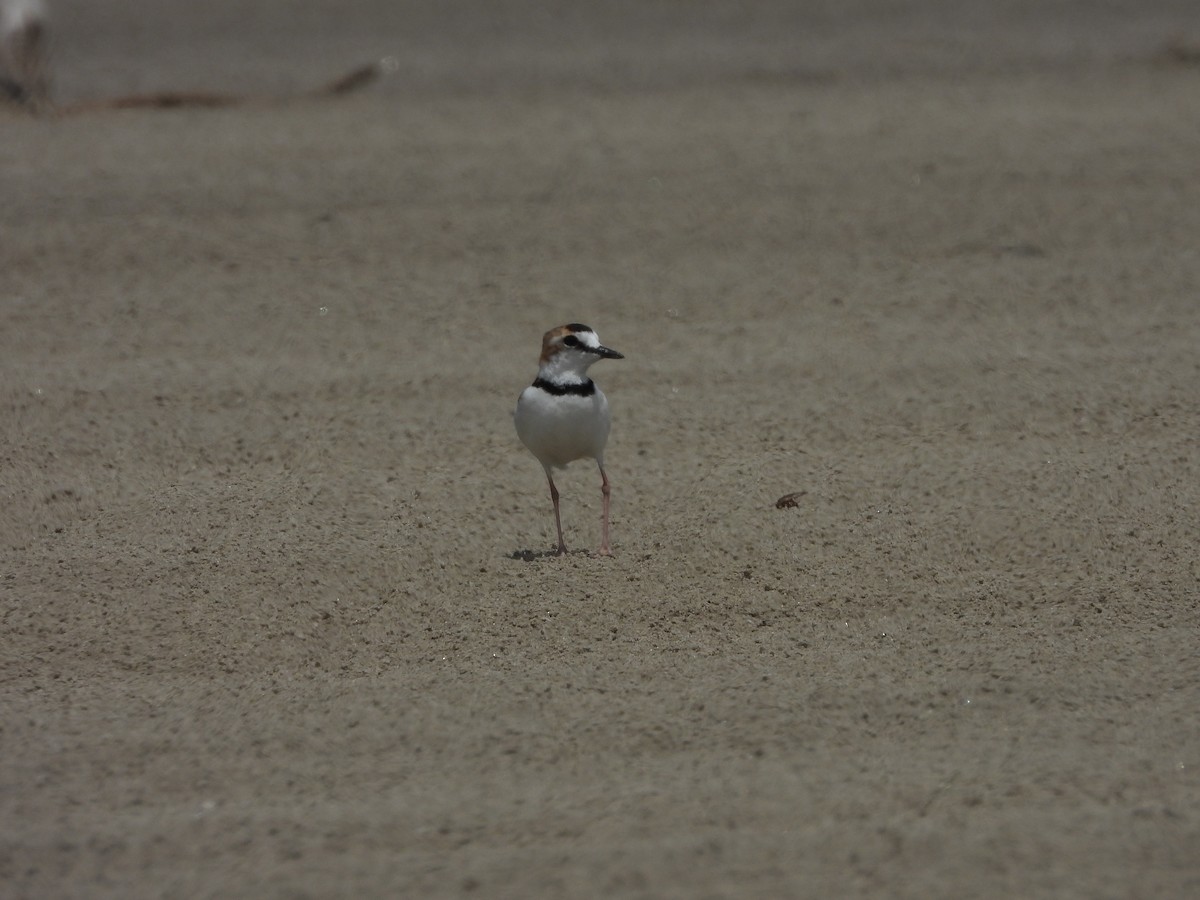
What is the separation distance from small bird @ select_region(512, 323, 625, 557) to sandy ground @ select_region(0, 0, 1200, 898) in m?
0.49

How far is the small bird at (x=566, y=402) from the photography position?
5.49 m

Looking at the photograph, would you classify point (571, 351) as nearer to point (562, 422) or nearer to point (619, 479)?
point (562, 422)

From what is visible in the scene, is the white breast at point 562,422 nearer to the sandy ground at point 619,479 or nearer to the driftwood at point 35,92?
the sandy ground at point 619,479

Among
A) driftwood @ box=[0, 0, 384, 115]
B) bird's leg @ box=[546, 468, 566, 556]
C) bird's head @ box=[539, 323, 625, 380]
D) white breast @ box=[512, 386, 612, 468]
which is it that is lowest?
bird's leg @ box=[546, 468, 566, 556]

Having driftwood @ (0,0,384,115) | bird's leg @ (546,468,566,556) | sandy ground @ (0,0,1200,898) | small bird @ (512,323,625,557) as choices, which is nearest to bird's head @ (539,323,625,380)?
small bird @ (512,323,625,557)

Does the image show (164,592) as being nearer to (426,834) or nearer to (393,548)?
(393,548)

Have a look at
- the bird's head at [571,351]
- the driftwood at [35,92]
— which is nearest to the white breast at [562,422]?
the bird's head at [571,351]

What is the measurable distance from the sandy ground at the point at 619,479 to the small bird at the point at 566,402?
487 mm

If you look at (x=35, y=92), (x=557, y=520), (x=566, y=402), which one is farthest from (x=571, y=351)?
(x=35, y=92)

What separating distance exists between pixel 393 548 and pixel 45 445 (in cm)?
204

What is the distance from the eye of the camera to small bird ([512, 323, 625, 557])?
5.49 m

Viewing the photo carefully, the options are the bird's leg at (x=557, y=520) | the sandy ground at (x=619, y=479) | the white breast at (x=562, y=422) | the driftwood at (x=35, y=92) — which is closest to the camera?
the sandy ground at (x=619, y=479)

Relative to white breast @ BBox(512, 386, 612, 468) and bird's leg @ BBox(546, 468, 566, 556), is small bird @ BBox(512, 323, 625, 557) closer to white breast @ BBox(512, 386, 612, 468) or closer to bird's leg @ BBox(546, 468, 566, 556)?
white breast @ BBox(512, 386, 612, 468)

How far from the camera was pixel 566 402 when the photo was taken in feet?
18.0
